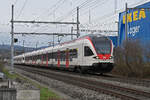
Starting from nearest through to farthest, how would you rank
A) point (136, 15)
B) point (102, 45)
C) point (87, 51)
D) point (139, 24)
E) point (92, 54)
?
point (92, 54)
point (102, 45)
point (87, 51)
point (139, 24)
point (136, 15)

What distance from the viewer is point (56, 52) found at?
3356cm

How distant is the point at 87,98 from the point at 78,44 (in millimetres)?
13432

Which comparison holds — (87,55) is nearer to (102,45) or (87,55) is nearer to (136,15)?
(102,45)

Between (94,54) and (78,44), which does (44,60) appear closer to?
(78,44)

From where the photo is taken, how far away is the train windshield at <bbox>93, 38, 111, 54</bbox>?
22641mm

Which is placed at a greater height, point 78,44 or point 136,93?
point 78,44

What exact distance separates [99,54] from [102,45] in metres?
0.94

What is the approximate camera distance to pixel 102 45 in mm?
22984

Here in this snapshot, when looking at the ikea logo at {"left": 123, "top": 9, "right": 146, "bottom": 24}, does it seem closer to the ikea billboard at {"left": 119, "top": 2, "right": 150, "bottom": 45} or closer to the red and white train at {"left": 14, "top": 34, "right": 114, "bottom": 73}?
the ikea billboard at {"left": 119, "top": 2, "right": 150, "bottom": 45}

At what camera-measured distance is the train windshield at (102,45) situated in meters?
22.6

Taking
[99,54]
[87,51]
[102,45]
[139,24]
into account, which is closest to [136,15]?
[139,24]

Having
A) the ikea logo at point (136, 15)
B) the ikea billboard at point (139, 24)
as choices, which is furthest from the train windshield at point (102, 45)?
the ikea logo at point (136, 15)

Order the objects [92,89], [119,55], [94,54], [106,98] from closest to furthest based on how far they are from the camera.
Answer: [106,98] < [92,89] < [94,54] < [119,55]

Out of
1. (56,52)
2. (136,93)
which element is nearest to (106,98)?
(136,93)
